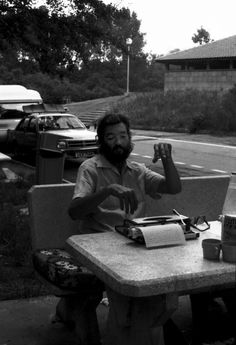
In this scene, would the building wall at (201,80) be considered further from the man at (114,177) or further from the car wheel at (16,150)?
the man at (114,177)

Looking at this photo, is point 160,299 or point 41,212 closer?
point 160,299

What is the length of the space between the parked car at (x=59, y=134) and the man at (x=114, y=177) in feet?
33.4

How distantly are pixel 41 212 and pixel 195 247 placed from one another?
1400 millimetres

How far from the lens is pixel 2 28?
40.8ft

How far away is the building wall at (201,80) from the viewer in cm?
4297

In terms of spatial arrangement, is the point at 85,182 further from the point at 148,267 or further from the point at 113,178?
the point at 148,267

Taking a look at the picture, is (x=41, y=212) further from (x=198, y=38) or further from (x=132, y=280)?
(x=198, y=38)

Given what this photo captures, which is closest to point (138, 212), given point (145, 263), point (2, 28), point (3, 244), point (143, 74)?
point (145, 263)

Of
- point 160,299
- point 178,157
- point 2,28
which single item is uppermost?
point 2,28

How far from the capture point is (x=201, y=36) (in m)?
95.8

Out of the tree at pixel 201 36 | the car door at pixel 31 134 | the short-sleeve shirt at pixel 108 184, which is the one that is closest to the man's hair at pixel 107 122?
the short-sleeve shirt at pixel 108 184

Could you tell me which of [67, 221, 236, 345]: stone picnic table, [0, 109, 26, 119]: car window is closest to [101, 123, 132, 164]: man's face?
[67, 221, 236, 345]: stone picnic table

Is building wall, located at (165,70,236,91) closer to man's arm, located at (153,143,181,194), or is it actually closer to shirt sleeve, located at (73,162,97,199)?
man's arm, located at (153,143,181,194)

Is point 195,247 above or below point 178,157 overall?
above
